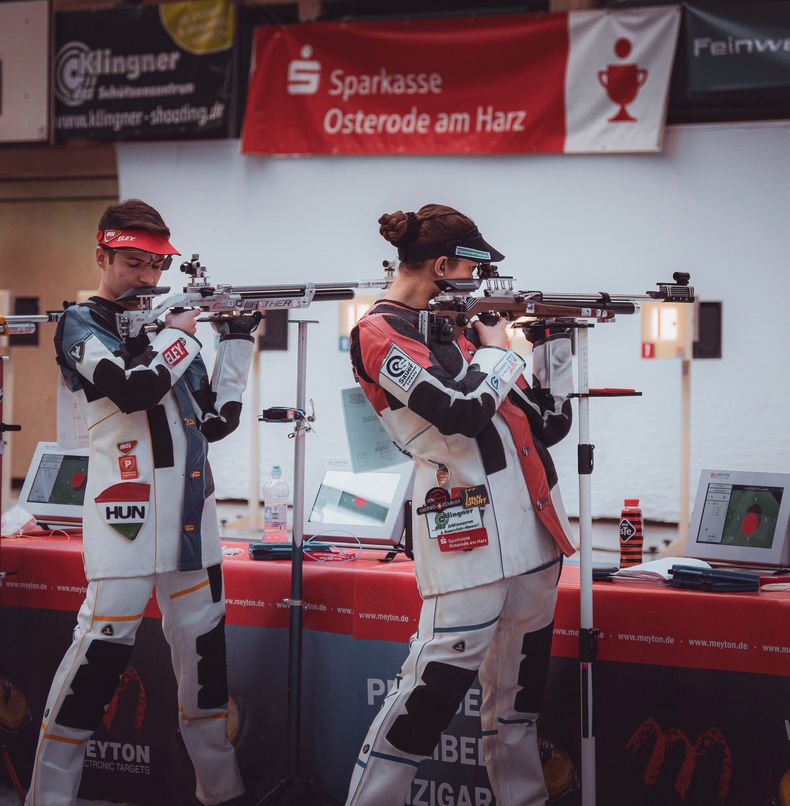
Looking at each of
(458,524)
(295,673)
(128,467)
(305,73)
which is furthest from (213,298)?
(305,73)

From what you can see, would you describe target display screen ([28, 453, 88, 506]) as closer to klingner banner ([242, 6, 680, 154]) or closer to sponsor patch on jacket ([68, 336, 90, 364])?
sponsor patch on jacket ([68, 336, 90, 364])

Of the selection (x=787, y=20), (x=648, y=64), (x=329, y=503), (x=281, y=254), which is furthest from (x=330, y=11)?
(x=329, y=503)

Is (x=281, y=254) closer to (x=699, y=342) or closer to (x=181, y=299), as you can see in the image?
(x=699, y=342)

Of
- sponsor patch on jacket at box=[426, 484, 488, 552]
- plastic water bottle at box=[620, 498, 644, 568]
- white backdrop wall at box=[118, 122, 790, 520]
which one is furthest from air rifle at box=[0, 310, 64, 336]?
white backdrop wall at box=[118, 122, 790, 520]

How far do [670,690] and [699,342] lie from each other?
11.5ft

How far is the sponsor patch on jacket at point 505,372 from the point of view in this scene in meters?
2.01

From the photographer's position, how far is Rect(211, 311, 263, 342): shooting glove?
245 centimetres

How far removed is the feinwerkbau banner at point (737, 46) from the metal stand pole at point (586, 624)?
3.28 meters

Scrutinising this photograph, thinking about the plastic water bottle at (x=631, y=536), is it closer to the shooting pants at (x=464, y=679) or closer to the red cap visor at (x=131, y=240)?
the shooting pants at (x=464, y=679)

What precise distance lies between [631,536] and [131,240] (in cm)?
162

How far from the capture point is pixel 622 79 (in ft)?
16.8

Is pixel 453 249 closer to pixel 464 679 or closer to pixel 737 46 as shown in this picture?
pixel 464 679

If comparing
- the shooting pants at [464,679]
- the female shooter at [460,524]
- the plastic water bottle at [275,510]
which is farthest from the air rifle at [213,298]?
the shooting pants at [464,679]

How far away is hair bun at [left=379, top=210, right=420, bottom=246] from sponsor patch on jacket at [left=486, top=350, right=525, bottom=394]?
Result: 1.13 ft
